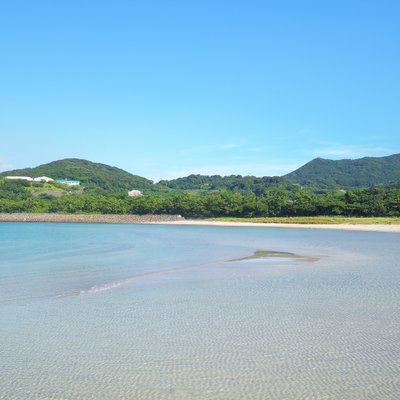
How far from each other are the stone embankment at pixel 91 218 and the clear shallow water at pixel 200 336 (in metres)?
77.3

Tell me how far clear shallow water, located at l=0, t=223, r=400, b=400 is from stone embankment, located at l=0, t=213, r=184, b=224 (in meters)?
77.3

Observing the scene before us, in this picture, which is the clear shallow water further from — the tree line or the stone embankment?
the stone embankment

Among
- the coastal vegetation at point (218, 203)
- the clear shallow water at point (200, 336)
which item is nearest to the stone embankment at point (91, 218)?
the coastal vegetation at point (218, 203)

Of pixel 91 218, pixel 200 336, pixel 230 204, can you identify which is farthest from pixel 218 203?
pixel 200 336

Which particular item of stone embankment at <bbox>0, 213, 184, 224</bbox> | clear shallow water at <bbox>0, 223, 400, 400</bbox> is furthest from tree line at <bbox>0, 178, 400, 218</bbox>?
clear shallow water at <bbox>0, 223, 400, 400</bbox>

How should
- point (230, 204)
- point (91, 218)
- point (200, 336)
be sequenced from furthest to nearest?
point (91, 218)
point (230, 204)
point (200, 336)

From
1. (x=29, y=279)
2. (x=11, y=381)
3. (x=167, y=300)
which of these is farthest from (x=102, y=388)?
(x=29, y=279)

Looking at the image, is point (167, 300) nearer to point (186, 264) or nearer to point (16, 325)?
point (16, 325)

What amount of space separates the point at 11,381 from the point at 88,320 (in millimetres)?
3562

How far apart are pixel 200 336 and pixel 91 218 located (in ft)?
306

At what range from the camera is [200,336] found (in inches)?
A: 344

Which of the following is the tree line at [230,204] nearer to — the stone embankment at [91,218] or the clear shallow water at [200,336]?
the stone embankment at [91,218]

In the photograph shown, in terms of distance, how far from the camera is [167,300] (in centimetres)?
1225

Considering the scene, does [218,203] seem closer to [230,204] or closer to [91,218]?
[230,204]
